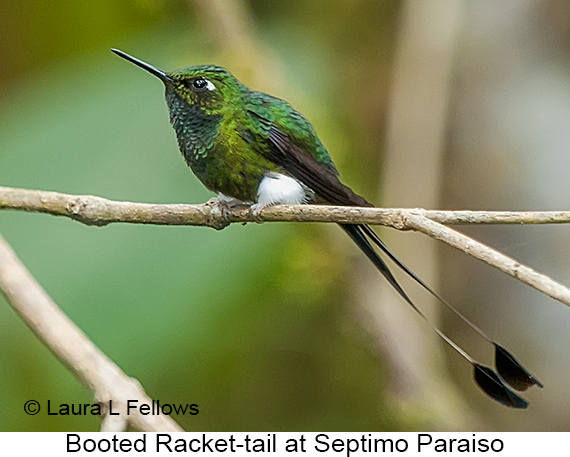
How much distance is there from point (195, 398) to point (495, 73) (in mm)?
901

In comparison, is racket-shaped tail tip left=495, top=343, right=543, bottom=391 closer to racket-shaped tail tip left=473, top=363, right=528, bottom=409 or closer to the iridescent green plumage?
racket-shaped tail tip left=473, top=363, right=528, bottom=409

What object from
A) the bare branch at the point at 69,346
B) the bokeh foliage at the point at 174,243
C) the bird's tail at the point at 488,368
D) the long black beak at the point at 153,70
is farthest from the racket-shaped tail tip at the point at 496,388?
the long black beak at the point at 153,70

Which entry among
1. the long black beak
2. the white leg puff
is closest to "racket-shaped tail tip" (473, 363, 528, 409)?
the white leg puff

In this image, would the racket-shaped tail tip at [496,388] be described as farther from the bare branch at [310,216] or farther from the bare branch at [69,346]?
the bare branch at [69,346]

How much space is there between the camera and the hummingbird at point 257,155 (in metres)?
1.21

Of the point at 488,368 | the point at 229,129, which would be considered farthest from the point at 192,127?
the point at 488,368

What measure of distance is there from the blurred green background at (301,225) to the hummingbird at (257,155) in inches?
2.1

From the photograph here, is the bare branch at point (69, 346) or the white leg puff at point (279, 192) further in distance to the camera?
the white leg puff at point (279, 192)

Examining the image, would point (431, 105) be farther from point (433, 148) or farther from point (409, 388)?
point (409, 388)

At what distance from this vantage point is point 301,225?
1349mm

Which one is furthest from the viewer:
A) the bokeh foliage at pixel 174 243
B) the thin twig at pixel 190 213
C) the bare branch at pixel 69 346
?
the bokeh foliage at pixel 174 243

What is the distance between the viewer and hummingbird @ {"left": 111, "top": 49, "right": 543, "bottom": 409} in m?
1.21

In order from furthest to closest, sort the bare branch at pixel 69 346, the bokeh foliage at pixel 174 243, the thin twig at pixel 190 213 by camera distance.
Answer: the bokeh foliage at pixel 174 243, the thin twig at pixel 190 213, the bare branch at pixel 69 346

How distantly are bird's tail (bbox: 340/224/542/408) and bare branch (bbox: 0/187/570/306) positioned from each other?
0.52 ft
